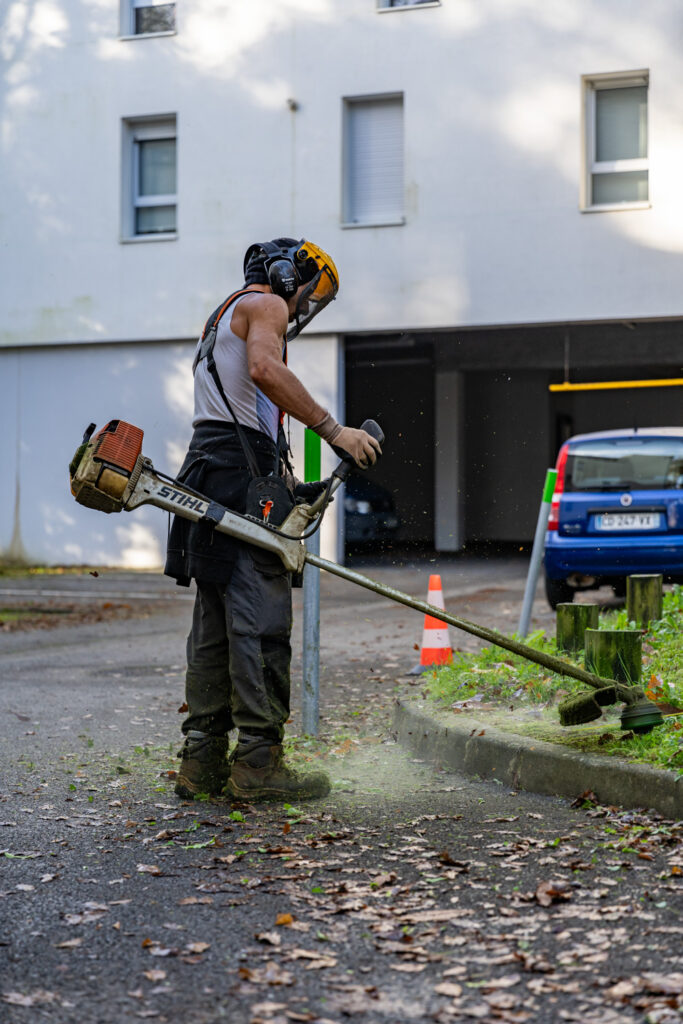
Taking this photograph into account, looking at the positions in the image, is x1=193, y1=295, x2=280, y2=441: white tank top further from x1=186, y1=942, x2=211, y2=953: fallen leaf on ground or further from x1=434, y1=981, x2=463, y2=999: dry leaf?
x1=434, y1=981, x2=463, y2=999: dry leaf

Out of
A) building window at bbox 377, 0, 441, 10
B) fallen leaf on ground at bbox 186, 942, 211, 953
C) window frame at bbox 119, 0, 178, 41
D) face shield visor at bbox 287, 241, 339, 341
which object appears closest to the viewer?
fallen leaf on ground at bbox 186, 942, 211, 953

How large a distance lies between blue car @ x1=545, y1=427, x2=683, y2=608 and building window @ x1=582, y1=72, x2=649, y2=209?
7.39m

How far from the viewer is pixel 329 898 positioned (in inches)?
140

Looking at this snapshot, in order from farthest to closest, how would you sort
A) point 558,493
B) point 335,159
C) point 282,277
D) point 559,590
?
1. point 335,159
2. point 559,590
3. point 558,493
4. point 282,277

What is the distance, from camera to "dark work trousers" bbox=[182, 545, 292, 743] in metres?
4.70

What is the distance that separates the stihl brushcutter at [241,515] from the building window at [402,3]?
15023 millimetres

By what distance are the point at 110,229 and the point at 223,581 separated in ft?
53.6

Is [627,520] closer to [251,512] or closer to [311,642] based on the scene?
[311,642]

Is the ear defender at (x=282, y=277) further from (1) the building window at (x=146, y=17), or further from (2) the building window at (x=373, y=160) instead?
(1) the building window at (x=146, y=17)

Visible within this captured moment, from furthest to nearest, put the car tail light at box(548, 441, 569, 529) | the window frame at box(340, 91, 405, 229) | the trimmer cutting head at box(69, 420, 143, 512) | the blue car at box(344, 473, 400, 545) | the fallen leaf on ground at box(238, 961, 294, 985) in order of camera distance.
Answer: the blue car at box(344, 473, 400, 545) → the window frame at box(340, 91, 405, 229) → the car tail light at box(548, 441, 569, 529) → the trimmer cutting head at box(69, 420, 143, 512) → the fallen leaf on ground at box(238, 961, 294, 985)

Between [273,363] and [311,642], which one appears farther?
[311,642]

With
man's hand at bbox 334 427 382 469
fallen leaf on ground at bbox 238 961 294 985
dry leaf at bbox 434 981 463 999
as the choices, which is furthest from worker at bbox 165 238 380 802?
dry leaf at bbox 434 981 463 999

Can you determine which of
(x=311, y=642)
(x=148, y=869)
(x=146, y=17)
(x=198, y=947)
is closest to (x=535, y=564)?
(x=311, y=642)

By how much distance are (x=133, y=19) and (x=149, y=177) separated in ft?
8.01
